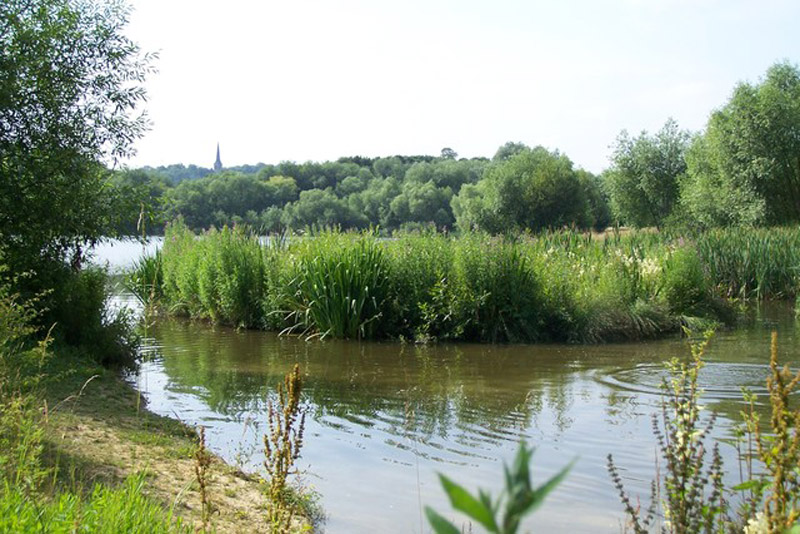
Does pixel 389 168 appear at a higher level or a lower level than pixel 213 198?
higher

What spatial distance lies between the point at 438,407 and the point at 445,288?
5.72 m

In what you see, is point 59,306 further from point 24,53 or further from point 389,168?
point 389,168

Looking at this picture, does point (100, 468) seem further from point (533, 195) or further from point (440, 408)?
point (533, 195)

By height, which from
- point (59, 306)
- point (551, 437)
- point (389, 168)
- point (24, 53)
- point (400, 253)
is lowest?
point (551, 437)

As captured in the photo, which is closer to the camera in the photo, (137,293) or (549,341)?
(549,341)

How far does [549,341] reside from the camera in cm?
1457

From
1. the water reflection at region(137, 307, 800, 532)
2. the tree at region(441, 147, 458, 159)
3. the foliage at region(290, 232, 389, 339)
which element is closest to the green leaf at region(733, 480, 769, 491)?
the water reflection at region(137, 307, 800, 532)

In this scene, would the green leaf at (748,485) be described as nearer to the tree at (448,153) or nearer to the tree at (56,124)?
the tree at (56,124)

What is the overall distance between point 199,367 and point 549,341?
6527 millimetres

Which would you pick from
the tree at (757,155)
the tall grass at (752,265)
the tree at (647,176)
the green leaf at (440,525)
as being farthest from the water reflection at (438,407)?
the tree at (647,176)

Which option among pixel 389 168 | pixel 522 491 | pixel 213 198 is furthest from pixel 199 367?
pixel 389 168

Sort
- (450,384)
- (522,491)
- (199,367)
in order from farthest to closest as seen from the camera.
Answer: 1. (199,367)
2. (450,384)
3. (522,491)

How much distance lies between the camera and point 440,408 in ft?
30.2

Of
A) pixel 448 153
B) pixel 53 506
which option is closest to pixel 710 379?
pixel 53 506
